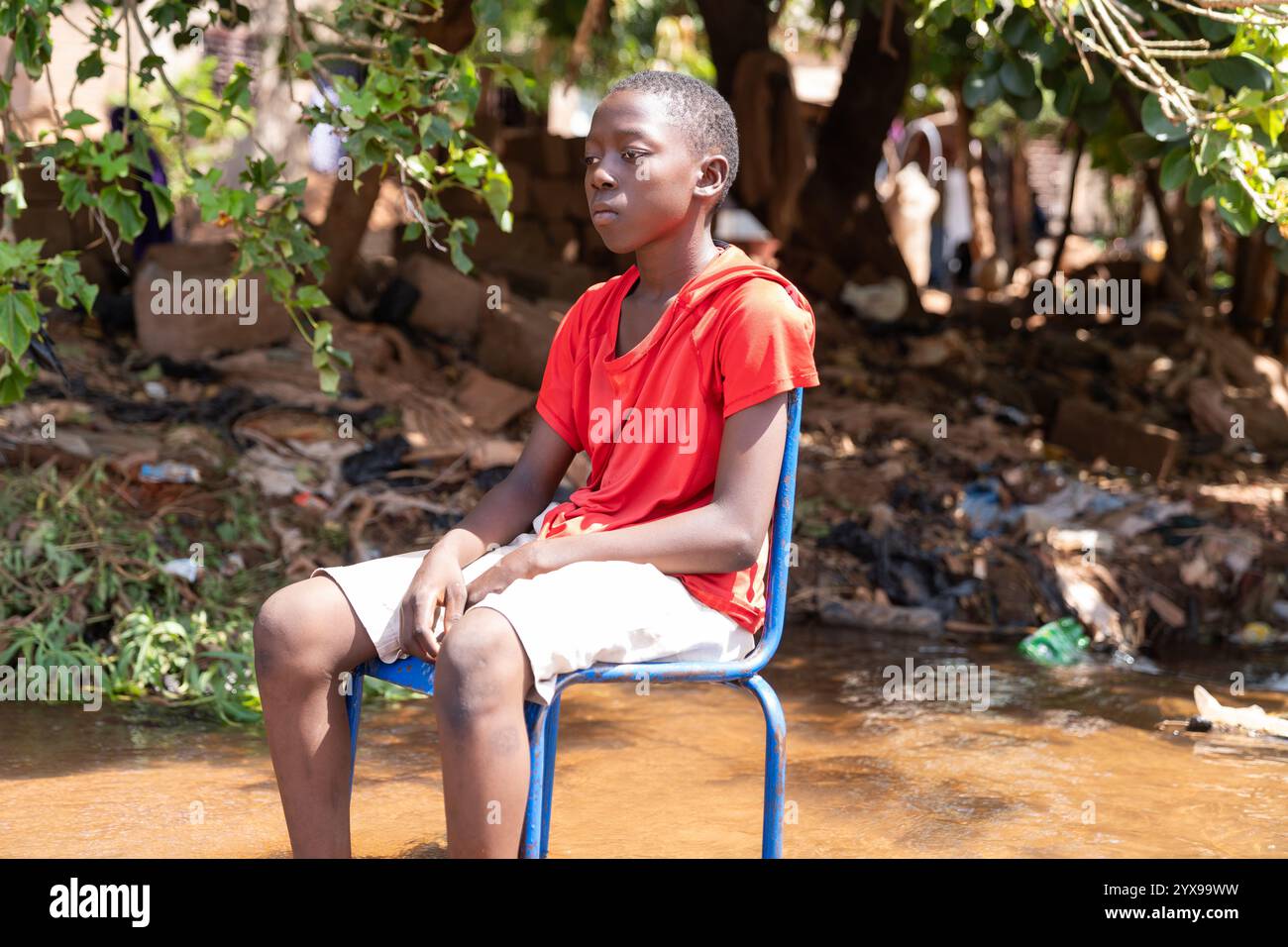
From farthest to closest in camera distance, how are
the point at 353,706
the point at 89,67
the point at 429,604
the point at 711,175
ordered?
the point at 89,67
the point at 711,175
the point at 353,706
the point at 429,604

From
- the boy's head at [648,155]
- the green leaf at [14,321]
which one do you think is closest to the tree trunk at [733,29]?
the green leaf at [14,321]

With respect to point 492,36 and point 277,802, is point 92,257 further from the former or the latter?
point 277,802

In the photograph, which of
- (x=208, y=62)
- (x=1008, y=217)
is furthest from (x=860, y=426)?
(x=1008, y=217)

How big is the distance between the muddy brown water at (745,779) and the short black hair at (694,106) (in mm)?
1461

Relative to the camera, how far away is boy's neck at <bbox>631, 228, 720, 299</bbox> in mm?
2430

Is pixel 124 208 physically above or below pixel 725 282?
above

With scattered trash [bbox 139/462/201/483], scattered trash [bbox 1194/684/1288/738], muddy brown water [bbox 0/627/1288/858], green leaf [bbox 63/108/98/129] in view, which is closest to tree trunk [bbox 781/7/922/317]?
scattered trash [bbox 139/462/201/483]

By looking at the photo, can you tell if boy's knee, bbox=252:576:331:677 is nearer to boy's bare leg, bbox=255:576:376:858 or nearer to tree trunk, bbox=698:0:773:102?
boy's bare leg, bbox=255:576:376:858

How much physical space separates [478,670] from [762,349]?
0.71 m

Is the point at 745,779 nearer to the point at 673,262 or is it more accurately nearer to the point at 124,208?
the point at 673,262

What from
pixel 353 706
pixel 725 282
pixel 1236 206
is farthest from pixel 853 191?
pixel 353 706

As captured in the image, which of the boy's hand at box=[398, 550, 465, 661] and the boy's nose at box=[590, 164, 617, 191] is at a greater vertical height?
the boy's nose at box=[590, 164, 617, 191]

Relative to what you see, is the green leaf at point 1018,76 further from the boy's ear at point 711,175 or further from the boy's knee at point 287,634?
the boy's knee at point 287,634

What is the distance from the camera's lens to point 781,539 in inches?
91.4
